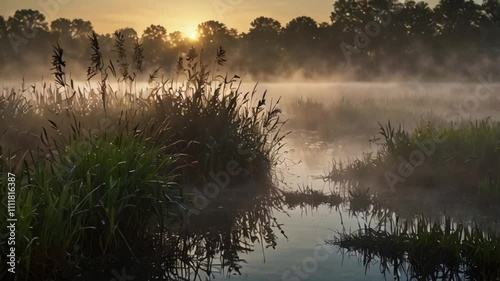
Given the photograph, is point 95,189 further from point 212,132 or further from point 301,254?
point 212,132

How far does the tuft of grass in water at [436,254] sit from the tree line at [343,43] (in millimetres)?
45121

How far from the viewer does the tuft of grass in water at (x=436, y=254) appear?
5.93 meters

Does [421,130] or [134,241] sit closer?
[134,241]

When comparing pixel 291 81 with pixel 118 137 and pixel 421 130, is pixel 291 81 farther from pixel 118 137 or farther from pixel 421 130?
pixel 118 137

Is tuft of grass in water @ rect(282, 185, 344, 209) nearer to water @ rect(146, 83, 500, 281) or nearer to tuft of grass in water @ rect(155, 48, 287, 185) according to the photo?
water @ rect(146, 83, 500, 281)

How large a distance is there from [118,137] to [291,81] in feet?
197

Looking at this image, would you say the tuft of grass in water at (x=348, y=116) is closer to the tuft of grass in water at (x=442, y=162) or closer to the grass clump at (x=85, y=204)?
the tuft of grass in water at (x=442, y=162)

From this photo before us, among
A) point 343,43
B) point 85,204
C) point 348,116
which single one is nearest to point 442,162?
point 85,204

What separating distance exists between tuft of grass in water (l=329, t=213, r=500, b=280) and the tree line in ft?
148

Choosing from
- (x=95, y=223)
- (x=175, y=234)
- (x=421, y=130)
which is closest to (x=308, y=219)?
(x=175, y=234)

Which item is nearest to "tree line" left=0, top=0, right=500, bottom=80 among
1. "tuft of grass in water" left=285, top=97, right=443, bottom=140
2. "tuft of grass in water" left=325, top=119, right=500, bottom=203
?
"tuft of grass in water" left=285, top=97, right=443, bottom=140

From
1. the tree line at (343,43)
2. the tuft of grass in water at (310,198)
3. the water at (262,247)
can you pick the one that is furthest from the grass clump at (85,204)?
the tree line at (343,43)

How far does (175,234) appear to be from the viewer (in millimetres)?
7379

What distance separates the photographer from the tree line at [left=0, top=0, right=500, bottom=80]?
186 ft
